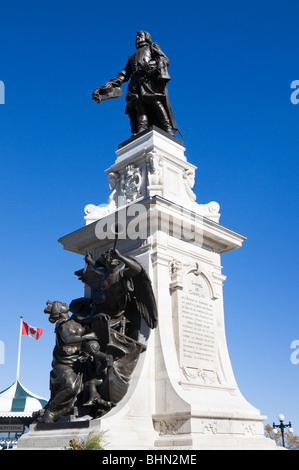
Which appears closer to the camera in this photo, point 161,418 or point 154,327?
point 161,418

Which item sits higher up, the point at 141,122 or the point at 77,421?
the point at 141,122

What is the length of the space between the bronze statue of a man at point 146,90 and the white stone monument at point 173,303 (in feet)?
3.12

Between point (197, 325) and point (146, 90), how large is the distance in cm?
699

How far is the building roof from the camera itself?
2966 centimetres

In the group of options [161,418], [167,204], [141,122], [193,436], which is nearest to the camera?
[193,436]

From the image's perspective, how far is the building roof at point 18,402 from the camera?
29.7 meters

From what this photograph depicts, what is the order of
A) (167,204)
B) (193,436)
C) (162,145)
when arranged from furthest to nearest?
1. (162,145)
2. (167,204)
3. (193,436)

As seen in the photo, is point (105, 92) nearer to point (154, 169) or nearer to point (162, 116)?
point (162, 116)

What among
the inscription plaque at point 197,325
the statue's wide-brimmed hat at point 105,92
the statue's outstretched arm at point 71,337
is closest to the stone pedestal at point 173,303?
the inscription plaque at point 197,325
